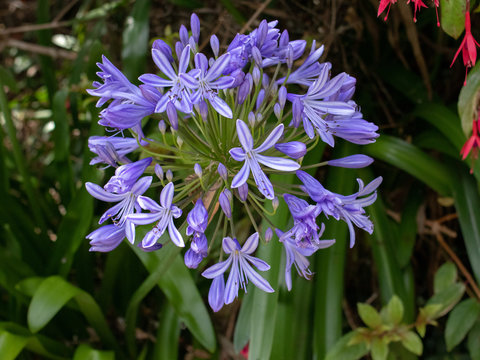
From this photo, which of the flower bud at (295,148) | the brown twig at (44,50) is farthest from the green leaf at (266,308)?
the brown twig at (44,50)

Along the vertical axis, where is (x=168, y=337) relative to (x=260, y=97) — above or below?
below

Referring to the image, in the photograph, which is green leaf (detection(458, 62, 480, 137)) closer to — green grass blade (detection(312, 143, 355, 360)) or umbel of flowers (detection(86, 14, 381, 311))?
umbel of flowers (detection(86, 14, 381, 311))

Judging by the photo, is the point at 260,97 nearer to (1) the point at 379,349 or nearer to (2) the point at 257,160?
(2) the point at 257,160

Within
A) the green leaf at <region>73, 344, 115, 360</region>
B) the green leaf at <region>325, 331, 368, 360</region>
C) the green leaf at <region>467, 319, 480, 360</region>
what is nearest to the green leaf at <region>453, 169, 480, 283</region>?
the green leaf at <region>467, 319, 480, 360</region>

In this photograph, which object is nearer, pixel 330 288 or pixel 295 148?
pixel 295 148

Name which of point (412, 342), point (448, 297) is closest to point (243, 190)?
point (412, 342)

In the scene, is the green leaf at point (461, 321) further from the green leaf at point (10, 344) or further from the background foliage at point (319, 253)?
the green leaf at point (10, 344)
